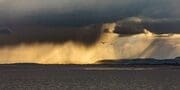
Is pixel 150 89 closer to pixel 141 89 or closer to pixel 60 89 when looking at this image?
pixel 141 89

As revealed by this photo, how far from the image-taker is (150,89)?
160250 mm

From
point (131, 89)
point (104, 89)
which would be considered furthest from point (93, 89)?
point (131, 89)

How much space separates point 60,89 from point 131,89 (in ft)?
72.3

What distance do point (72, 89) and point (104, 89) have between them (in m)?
11.0

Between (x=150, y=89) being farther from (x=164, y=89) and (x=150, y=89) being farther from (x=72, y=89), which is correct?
(x=72, y=89)

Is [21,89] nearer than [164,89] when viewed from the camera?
No

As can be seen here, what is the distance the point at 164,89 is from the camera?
15538 cm

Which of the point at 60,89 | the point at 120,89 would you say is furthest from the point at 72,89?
the point at 120,89

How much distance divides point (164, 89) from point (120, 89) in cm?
1545

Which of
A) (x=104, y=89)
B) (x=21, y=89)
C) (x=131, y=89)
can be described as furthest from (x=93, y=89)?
(x=21, y=89)

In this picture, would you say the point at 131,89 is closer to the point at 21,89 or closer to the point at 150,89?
the point at 150,89

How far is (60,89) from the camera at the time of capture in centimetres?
16325

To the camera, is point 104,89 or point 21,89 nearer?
point 104,89

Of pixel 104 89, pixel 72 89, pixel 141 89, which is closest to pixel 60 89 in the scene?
pixel 72 89
